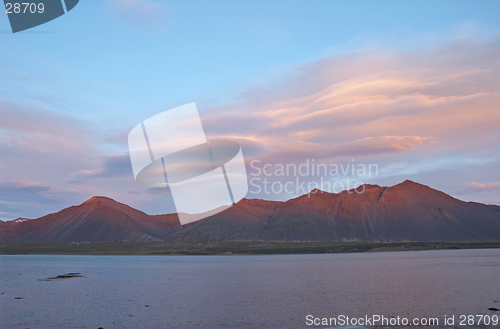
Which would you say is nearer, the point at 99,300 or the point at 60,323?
the point at 60,323

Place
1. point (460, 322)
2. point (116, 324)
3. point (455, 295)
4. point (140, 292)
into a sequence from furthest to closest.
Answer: point (140, 292)
point (455, 295)
point (116, 324)
point (460, 322)

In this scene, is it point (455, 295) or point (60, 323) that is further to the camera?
point (455, 295)

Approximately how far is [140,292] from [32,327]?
2748cm

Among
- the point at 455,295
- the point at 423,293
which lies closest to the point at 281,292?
the point at 423,293

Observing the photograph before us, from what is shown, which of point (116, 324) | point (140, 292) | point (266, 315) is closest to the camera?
point (116, 324)

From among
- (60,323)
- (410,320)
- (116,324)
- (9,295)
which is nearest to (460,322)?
(410,320)

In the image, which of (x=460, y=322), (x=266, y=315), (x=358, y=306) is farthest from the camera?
(x=358, y=306)

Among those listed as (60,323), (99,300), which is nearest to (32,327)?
(60,323)

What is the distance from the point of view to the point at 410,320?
38250mm

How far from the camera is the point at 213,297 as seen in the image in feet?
184

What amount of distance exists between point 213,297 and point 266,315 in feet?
53.1

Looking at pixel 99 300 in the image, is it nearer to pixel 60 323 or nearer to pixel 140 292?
pixel 140 292

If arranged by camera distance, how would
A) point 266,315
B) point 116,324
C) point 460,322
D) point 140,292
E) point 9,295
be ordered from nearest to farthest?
point 460,322 → point 116,324 → point 266,315 → point 9,295 → point 140,292

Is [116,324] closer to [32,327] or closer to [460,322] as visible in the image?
[32,327]
